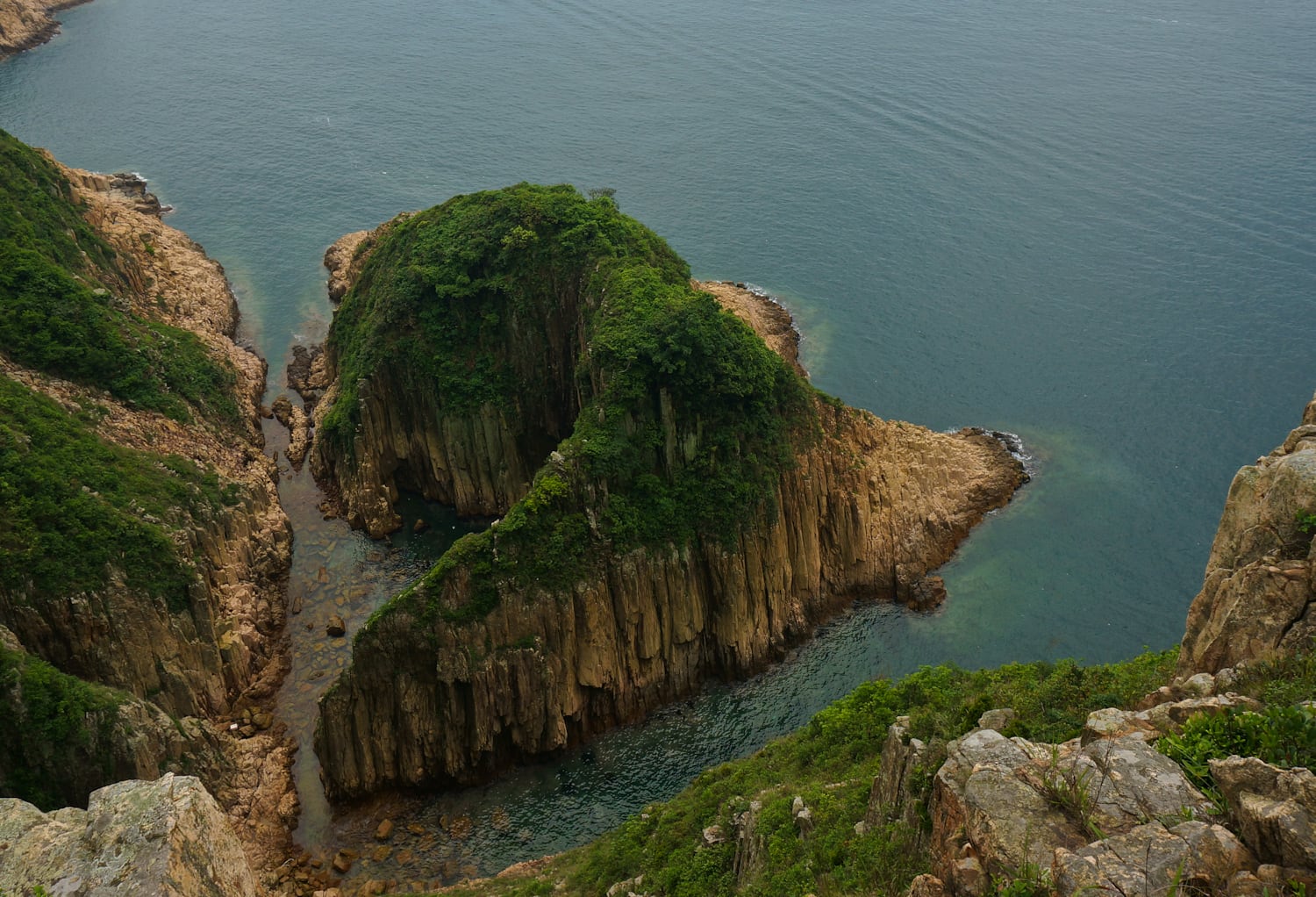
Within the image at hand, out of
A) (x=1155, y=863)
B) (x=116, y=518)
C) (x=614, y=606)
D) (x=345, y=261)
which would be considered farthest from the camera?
(x=345, y=261)

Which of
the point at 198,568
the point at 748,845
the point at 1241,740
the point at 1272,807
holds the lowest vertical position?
the point at 198,568

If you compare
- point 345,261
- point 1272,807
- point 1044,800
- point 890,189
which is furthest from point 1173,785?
point 890,189

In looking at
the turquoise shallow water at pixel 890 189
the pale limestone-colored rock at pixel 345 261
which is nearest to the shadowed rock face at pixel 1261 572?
the turquoise shallow water at pixel 890 189

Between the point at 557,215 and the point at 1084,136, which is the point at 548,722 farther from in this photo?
the point at 1084,136

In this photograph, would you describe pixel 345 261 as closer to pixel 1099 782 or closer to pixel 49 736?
pixel 49 736

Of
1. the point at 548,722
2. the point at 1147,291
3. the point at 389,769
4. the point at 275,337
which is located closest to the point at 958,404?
the point at 1147,291

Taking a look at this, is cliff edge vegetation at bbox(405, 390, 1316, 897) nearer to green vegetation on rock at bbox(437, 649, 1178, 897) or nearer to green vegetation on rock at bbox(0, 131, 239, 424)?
green vegetation on rock at bbox(437, 649, 1178, 897)

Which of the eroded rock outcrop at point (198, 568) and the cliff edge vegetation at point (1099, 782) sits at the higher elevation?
the cliff edge vegetation at point (1099, 782)

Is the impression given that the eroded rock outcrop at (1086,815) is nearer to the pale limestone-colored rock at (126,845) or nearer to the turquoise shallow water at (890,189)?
the pale limestone-colored rock at (126,845)
